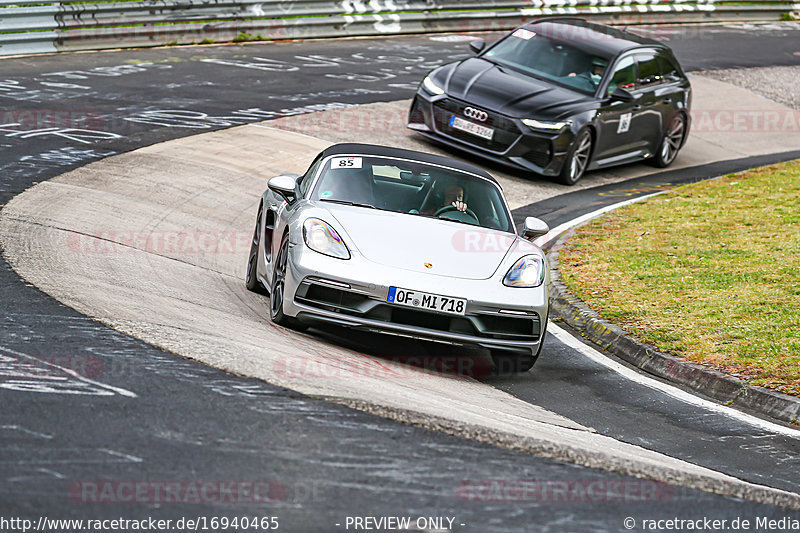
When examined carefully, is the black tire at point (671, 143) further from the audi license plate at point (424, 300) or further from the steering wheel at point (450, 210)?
the audi license plate at point (424, 300)

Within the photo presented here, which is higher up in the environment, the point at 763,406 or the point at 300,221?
the point at 300,221

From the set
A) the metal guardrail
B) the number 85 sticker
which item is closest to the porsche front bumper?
the number 85 sticker

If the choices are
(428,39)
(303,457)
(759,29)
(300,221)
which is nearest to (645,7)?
(759,29)

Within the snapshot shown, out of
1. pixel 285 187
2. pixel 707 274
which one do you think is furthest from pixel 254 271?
pixel 707 274

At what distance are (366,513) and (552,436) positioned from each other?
1772 mm

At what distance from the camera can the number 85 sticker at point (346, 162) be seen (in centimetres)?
885

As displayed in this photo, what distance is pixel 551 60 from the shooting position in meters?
15.9

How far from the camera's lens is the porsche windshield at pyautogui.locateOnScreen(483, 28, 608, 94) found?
15664 millimetres

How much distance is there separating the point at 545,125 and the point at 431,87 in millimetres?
1792

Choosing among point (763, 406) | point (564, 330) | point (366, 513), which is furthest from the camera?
point (564, 330)

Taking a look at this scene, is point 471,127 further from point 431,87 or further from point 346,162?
point 346,162

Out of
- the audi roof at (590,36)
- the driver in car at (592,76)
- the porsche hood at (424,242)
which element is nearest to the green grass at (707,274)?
the porsche hood at (424,242)

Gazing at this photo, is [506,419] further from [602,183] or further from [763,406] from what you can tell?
[602,183]

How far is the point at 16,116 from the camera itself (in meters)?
14.0
